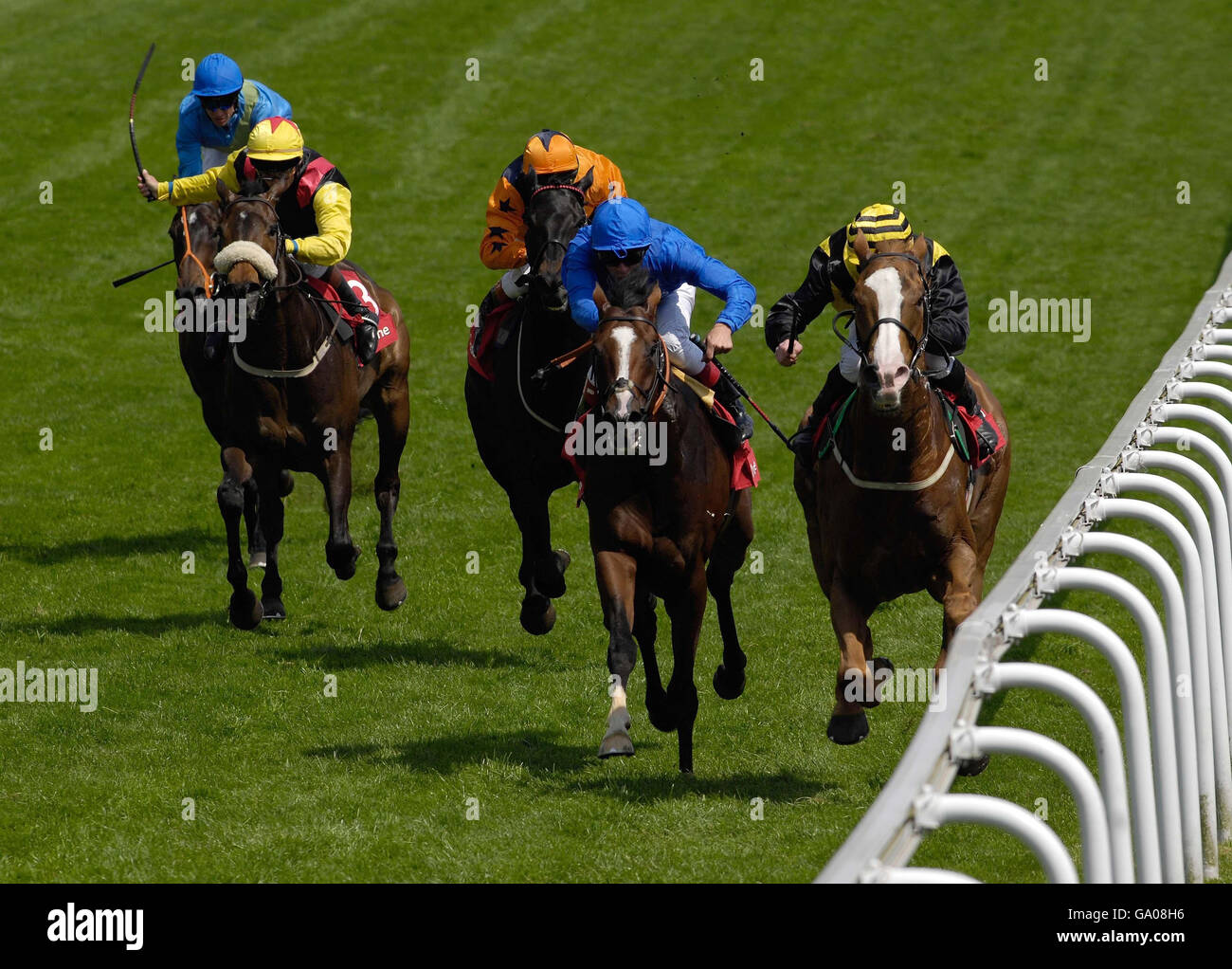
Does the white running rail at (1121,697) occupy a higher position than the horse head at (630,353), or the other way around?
the horse head at (630,353)

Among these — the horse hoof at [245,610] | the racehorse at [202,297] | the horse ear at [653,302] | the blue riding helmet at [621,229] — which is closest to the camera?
the horse ear at [653,302]

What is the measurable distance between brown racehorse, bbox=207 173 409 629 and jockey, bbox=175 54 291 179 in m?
1.49

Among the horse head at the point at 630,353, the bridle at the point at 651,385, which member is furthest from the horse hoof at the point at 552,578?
the horse head at the point at 630,353

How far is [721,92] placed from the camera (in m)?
23.3

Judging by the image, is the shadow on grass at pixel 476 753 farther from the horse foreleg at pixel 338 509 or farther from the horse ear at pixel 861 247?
the horse ear at pixel 861 247

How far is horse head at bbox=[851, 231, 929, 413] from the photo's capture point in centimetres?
541

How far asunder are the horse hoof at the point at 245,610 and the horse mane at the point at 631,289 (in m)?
3.41

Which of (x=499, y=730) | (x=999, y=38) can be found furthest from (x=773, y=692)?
(x=999, y=38)

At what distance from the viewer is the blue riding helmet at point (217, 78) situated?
9.33 meters

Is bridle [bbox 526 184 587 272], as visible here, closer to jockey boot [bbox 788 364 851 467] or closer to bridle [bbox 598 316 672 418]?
bridle [bbox 598 316 672 418]

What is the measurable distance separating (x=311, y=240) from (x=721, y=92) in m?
15.9

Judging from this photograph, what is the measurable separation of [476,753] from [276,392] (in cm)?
217

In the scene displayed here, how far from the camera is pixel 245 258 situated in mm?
7438
